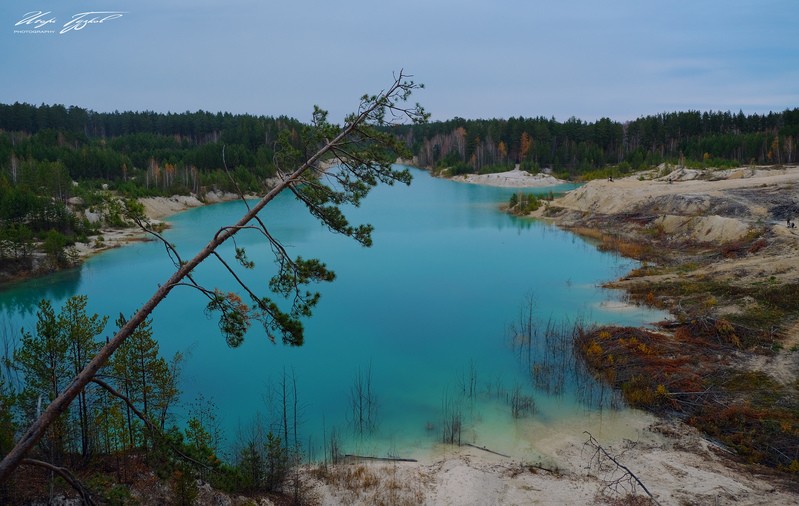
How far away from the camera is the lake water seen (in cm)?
1400

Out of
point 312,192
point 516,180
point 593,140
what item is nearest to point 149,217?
point 312,192

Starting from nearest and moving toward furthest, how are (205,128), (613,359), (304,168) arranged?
(304,168)
(613,359)
(205,128)

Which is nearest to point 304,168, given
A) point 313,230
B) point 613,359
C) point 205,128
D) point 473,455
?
point 473,455

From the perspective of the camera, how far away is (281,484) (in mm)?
10047

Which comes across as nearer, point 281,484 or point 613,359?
point 281,484

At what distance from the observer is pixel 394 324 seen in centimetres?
2205

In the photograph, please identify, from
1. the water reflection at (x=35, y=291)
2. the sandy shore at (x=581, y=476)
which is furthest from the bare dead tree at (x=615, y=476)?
the water reflection at (x=35, y=291)

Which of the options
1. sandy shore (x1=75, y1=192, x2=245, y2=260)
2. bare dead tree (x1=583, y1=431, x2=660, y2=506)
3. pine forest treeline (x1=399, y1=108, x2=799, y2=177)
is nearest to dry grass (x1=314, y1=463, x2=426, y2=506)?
bare dead tree (x1=583, y1=431, x2=660, y2=506)

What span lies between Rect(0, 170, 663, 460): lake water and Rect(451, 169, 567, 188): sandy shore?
4083 cm

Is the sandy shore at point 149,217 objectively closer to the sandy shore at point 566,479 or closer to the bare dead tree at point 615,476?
the sandy shore at point 566,479

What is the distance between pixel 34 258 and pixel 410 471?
28.9m

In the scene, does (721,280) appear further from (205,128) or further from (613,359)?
(205,128)

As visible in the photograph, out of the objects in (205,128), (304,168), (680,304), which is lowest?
(680,304)

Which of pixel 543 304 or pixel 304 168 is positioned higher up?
pixel 304 168
